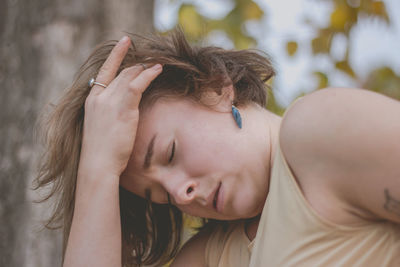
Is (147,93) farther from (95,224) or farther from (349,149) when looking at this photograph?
(349,149)

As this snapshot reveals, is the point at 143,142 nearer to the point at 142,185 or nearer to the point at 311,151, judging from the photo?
the point at 142,185

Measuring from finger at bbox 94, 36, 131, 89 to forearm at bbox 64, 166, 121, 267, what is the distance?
1.17 ft

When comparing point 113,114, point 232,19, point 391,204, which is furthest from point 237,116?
point 232,19

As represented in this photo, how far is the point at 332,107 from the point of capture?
4.76ft

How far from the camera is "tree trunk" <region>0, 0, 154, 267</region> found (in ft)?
8.39

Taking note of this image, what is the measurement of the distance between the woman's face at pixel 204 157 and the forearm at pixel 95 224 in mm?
163

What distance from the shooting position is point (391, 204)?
1388 mm

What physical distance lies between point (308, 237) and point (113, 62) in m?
0.97

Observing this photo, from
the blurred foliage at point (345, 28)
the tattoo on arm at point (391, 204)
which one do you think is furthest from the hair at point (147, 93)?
the blurred foliage at point (345, 28)

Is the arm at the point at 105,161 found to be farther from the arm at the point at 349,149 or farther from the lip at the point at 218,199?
the arm at the point at 349,149

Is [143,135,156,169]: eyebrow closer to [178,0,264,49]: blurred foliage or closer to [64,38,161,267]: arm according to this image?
[64,38,161,267]: arm

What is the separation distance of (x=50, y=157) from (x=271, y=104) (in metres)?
1.68

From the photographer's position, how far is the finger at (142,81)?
74.9 inches

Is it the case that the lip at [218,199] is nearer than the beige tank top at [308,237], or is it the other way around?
the beige tank top at [308,237]
